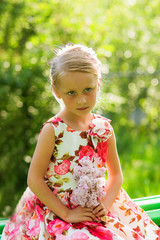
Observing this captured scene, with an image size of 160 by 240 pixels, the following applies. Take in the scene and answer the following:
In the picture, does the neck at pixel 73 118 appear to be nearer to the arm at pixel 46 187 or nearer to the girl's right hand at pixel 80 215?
the arm at pixel 46 187

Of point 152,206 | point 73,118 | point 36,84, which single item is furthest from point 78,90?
point 36,84

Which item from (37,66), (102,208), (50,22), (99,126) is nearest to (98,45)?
(50,22)

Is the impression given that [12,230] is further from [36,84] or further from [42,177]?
[36,84]

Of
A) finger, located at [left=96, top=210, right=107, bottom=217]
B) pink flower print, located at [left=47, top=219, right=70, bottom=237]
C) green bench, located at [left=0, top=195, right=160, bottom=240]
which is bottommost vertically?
green bench, located at [left=0, top=195, right=160, bottom=240]

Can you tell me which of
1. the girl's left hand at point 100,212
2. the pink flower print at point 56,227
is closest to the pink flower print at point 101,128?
the girl's left hand at point 100,212

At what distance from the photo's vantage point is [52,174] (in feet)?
5.80

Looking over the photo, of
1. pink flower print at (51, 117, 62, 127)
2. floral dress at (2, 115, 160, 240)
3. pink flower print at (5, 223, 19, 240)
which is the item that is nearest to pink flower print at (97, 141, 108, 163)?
floral dress at (2, 115, 160, 240)

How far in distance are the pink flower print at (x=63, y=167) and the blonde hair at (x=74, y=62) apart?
1.27ft

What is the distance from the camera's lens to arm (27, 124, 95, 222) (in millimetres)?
1688

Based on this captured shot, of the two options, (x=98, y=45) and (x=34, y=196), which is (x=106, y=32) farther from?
(x=34, y=196)

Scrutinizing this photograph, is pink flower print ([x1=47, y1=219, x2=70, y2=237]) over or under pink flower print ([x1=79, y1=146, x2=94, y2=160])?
under

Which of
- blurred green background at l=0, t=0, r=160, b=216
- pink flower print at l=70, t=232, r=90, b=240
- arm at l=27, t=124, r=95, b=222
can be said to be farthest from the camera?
blurred green background at l=0, t=0, r=160, b=216

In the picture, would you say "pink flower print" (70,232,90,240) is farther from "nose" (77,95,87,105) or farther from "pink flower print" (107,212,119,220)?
"nose" (77,95,87,105)

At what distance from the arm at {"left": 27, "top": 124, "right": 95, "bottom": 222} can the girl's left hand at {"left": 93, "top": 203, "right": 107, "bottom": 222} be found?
2cm
